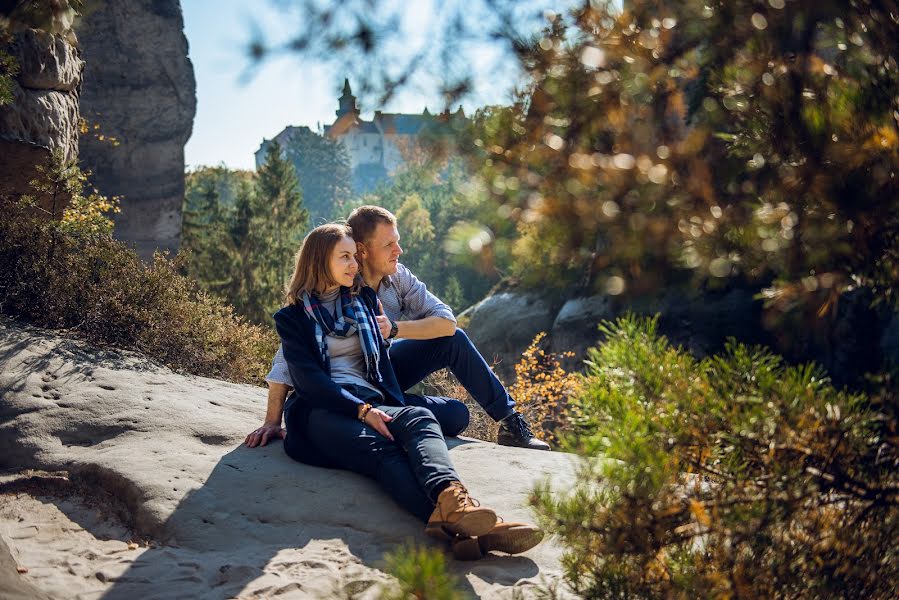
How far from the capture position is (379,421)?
3912mm

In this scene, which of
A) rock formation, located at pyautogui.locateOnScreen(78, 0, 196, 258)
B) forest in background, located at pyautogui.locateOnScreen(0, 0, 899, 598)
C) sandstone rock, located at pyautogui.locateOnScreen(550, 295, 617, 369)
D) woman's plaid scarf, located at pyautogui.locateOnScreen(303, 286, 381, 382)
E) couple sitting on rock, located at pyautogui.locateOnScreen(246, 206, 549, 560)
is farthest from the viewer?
rock formation, located at pyautogui.locateOnScreen(78, 0, 196, 258)

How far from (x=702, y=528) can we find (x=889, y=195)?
3.07 ft

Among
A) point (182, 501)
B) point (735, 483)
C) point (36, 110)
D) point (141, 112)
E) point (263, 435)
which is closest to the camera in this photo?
point (735, 483)

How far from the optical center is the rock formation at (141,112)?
18906 millimetres

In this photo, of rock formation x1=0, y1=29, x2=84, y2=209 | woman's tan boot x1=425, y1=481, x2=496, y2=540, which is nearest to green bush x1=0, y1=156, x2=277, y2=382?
rock formation x1=0, y1=29, x2=84, y2=209

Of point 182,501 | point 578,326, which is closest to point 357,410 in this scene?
point 182,501

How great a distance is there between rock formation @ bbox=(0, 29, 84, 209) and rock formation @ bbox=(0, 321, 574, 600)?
148 inches

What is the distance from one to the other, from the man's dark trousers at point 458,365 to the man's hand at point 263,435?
83 cm

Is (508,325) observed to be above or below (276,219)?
below

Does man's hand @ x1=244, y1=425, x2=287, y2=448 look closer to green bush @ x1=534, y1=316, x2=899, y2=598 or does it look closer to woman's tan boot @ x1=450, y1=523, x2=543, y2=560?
woman's tan boot @ x1=450, y1=523, x2=543, y2=560

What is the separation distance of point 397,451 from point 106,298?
378 centimetres

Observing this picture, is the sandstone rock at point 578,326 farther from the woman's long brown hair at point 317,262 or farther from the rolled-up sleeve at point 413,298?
the woman's long brown hair at point 317,262

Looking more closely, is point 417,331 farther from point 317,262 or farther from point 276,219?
point 276,219

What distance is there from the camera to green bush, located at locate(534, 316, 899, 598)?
1.81 m
